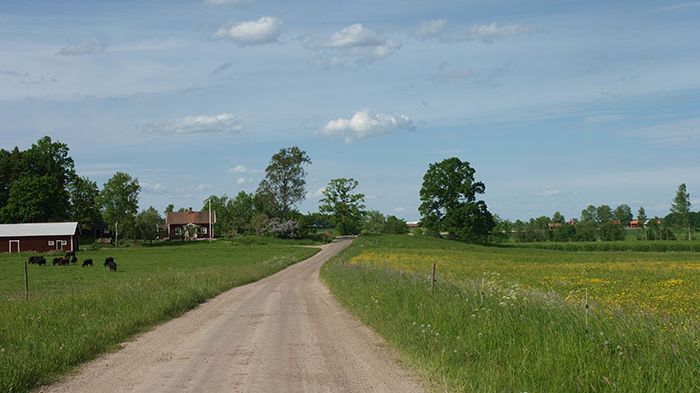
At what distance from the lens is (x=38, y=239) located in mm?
102688

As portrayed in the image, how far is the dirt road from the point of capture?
11.1 m

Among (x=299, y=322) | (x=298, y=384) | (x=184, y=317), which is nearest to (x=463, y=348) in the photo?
(x=298, y=384)

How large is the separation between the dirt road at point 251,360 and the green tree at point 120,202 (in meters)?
110

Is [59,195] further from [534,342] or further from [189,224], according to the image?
[534,342]

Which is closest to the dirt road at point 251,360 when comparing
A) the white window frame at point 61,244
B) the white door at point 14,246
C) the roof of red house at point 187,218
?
the white window frame at point 61,244

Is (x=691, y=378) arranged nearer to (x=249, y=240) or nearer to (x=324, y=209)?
(x=249, y=240)

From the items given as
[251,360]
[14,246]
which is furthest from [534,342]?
[14,246]

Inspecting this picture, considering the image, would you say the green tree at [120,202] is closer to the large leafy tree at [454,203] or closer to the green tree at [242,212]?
the green tree at [242,212]

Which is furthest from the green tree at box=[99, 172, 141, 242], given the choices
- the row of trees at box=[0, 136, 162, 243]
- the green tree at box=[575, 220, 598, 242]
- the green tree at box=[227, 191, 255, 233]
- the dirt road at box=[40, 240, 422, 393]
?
the dirt road at box=[40, 240, 422, 393]

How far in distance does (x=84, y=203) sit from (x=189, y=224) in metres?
30.9

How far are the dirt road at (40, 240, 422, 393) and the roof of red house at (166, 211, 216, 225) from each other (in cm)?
14761

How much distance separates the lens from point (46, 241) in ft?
336

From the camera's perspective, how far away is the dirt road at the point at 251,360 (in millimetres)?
11117

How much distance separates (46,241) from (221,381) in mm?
99865
